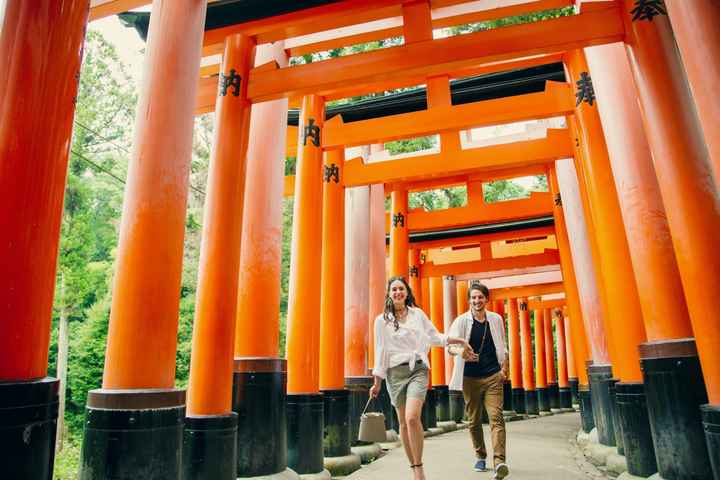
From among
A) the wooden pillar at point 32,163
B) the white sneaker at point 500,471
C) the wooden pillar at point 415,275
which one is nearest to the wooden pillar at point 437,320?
the wooden pillar at point 415,275

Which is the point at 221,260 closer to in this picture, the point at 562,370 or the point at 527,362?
the point at 527,362

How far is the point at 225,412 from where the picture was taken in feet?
14.0

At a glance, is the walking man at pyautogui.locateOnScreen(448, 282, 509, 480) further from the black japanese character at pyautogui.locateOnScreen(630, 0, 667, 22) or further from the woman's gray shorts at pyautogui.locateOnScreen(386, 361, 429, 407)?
the black japanese character at pyautogui.locateOnScreen(630, 0, 667, 22)

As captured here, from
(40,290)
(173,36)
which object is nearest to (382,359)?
(40,290)

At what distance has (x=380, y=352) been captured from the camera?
4406 millimetres

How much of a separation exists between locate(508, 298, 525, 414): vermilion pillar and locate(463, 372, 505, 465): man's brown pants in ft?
44.6

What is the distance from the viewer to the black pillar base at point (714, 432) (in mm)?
2922

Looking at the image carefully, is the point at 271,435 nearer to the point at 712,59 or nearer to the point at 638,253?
the point at 638,253

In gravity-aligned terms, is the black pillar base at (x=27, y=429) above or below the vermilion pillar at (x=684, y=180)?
below

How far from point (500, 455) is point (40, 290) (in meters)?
4.06

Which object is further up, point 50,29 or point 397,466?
point 50,29

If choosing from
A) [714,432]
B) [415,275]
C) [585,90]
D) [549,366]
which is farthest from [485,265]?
[549,366]

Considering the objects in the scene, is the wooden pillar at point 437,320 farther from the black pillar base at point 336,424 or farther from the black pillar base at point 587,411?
the black pillar base at point 336,424

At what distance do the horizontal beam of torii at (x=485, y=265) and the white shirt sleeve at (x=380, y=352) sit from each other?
882 centimetres
